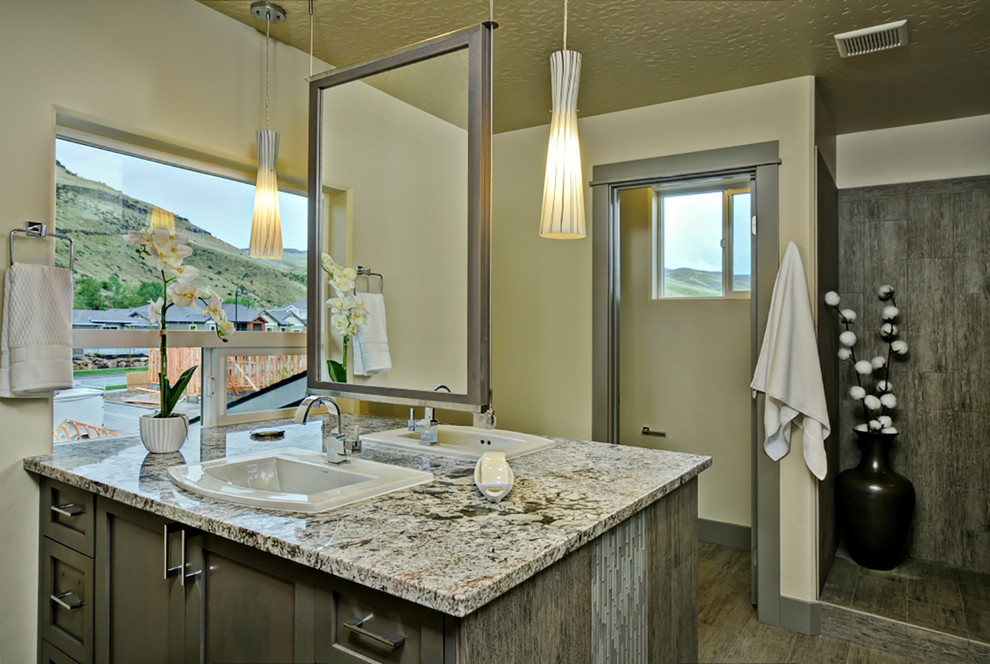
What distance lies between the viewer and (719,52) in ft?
8.11

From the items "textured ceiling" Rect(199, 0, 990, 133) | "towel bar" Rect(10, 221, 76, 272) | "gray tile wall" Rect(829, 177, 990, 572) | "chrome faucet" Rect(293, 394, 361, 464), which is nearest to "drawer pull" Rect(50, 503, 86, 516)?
"chrome faucet" Rect(293, 394, 361, 464)

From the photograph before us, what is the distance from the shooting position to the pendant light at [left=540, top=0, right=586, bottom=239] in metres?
1.74

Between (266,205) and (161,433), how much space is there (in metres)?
0.96

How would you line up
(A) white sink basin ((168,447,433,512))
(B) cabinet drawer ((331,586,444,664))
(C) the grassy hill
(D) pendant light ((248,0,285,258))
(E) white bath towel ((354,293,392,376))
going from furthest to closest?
(C) the grassy hill, (D) pendant light ((248,0,285,258)), (E) white bath towel ((354,293,392,376)), (A) white sink basin ((168,447,433,512)), (B) cabinet drawer ((331,586,444,664))

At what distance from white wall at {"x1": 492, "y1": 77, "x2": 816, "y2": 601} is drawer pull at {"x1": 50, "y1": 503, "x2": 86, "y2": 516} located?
216 centimetres

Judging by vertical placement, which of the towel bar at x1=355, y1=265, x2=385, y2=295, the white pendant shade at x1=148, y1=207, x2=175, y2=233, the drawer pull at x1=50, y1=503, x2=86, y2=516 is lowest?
the drawer pull at x1=50, y1=503, x2=86, y2=516

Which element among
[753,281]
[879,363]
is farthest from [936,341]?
[753,281]

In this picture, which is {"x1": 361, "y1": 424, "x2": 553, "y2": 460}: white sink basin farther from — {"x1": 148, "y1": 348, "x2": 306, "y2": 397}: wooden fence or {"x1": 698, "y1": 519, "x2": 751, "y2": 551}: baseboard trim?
{"x1": 698, "y1": 519, "x2": 751, "y2": 551}: baseboard trim

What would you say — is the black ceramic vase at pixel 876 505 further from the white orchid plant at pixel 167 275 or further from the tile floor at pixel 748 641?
the white orchid plant at pixel 167 275

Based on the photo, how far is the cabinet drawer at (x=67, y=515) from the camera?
1.62 meters

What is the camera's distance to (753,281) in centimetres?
281

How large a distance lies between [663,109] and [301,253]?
1.88 m

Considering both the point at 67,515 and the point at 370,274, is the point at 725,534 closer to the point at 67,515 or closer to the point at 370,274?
the point at 370,274

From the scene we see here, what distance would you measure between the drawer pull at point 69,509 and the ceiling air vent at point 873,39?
2937 millimetres
